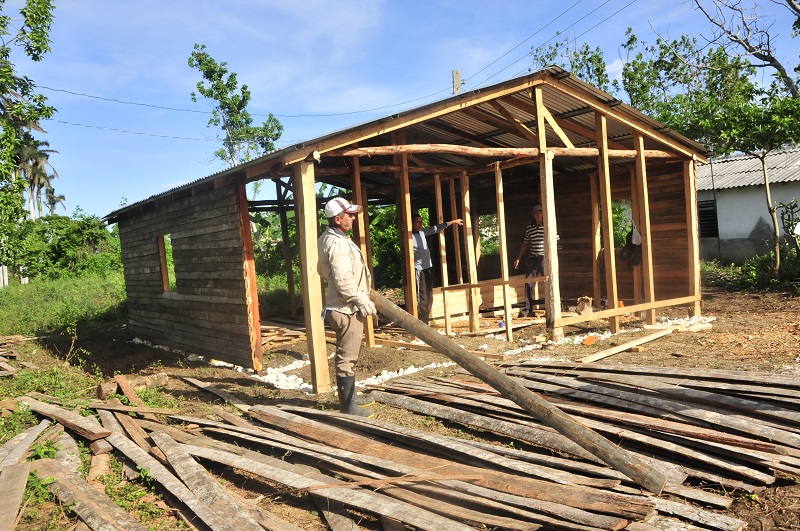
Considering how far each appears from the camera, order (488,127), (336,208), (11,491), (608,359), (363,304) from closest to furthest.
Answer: (11,491), (363,304), (336,208), (608,359), (488,127)

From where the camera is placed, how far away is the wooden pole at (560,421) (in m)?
3.78

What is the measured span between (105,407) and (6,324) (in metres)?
13.2

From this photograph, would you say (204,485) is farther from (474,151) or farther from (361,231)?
(474,151)

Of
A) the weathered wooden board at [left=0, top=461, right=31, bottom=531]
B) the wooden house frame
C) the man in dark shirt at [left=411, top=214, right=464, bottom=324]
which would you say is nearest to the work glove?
the wooden house frame

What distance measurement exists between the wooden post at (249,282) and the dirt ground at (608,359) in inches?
15.2

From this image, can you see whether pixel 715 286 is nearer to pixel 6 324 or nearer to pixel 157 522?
pixel 157 522

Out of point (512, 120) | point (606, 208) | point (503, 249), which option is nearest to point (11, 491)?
point (503, 249)

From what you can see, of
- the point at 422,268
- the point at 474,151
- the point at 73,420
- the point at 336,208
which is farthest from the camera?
the point at 422,268

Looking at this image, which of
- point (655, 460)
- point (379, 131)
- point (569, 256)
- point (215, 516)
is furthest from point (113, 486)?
point (569, 256)

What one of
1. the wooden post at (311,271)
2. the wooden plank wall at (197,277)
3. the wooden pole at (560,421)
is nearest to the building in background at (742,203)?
the wooden post at (311,271)

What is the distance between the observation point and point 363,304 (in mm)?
5645

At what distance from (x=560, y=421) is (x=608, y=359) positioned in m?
4.30

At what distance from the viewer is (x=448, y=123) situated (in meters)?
10.8

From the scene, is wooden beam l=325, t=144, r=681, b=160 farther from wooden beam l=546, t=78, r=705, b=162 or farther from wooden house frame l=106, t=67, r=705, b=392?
wooden beam l=546, t=78, r=705, b=162
